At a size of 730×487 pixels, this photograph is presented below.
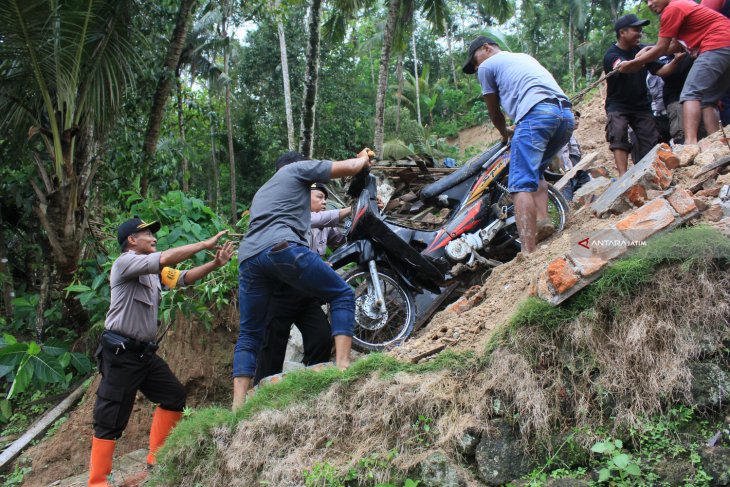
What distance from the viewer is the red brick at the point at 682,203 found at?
403cm

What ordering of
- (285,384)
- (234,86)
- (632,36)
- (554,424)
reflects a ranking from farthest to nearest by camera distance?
(234,86), (632,36), (285,384), (554,424)

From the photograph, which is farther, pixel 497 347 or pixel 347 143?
pixel 347 143

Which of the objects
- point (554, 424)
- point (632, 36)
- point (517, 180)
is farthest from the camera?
point (632, 36)

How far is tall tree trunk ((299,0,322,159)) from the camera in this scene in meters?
8.44

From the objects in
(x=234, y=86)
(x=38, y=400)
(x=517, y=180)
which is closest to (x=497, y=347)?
(x=517, y=180)

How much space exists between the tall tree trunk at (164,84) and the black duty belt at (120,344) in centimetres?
386

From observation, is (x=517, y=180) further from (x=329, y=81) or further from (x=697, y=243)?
(x=329, y=81)

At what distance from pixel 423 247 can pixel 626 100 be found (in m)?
2.91

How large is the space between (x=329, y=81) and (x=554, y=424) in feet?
58.5

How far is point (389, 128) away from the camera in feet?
78.1

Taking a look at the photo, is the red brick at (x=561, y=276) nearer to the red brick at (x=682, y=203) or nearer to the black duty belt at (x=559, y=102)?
the red brick at (x=682, y=203)

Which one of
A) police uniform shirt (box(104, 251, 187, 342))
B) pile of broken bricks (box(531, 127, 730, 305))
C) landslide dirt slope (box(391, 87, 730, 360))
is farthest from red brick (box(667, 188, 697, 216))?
police uniform shirt (box(104, 251, 187, 342))

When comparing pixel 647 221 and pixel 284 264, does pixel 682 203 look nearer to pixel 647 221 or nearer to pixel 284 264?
pixel 647 221

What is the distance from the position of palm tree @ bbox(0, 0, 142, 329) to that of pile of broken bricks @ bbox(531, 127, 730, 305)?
191 inches
